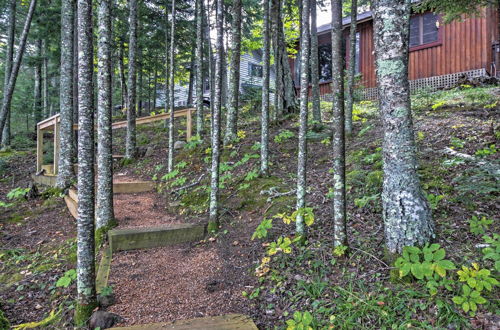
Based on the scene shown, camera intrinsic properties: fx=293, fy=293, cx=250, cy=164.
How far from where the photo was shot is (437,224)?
3260 millimetres

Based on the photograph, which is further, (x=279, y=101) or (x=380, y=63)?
(x=279, y=101)

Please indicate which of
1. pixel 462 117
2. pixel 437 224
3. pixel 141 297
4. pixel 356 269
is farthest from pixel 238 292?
Answer: pixel 462 117

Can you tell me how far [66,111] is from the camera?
7.81 metres

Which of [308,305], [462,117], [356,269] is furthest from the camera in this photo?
[462,117]

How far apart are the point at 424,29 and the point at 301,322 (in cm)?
1424

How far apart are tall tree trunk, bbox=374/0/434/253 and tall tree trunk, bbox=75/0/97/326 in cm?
296

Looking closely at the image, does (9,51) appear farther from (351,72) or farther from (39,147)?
(351,72)

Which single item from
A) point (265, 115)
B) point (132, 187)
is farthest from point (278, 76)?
point (132, 187)

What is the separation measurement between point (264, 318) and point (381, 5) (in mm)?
3265

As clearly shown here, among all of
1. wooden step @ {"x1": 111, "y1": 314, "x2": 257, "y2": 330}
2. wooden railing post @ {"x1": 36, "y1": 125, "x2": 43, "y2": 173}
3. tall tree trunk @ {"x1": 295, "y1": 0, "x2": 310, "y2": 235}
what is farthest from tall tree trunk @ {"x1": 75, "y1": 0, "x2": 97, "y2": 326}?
wooden railing post @ {"x1": 36, "y1": 125, "x2": 43, "y2": 173}

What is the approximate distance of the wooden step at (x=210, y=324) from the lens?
265 cm

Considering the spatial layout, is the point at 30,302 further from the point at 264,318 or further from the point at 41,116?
the point at 41,116

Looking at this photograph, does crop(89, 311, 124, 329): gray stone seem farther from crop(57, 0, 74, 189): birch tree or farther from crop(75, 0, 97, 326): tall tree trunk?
crop(57, 0, 74, 189): birch tree

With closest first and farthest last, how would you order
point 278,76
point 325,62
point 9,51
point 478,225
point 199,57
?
point 478,225
point 199,57
point 278,76
point 9,51
point 325,62
